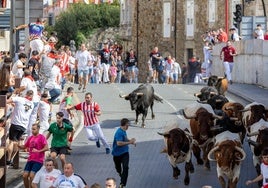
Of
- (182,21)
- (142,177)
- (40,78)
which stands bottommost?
(142,177)

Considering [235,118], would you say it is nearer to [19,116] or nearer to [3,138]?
[19,116]

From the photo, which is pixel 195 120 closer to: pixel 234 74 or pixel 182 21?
pixel 234 74

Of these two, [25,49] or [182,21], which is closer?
[25,49]

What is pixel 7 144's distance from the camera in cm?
2503

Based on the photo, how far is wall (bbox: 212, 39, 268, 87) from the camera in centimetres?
4400

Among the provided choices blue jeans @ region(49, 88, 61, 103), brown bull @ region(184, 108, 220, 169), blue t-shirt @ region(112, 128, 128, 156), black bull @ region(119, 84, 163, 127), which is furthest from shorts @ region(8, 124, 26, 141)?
blue jeans @ region(49, 88, 61, 103)

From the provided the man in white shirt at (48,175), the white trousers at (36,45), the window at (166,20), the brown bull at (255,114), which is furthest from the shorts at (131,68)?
the man in white shirt at (48,175)

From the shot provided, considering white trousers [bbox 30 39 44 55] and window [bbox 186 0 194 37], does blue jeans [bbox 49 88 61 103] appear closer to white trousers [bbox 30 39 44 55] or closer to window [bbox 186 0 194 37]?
white trousers [bbox 30 39 44 55]

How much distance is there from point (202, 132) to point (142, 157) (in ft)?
8.85

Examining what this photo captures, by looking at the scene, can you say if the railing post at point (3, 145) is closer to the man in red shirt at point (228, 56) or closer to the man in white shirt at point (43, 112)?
the man in white shirt at point (43, 112)

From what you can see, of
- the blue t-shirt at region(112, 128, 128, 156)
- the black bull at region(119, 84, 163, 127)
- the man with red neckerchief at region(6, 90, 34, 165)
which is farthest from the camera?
the black bull at region(119, 84, 163, 127)

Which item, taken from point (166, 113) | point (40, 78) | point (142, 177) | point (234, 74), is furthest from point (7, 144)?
point (234, 74)

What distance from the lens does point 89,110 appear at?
93.5 feet

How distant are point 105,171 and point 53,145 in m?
1.87
